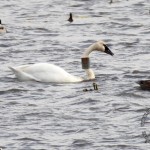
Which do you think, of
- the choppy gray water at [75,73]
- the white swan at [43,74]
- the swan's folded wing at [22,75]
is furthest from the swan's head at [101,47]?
the swan's folded wing at [22,75]

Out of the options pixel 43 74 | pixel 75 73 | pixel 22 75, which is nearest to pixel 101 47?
pixel 75 73

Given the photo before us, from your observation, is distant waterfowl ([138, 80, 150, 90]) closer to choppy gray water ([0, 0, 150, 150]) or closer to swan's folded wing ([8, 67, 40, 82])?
choppy gray water ([0, 0, 150, 150])

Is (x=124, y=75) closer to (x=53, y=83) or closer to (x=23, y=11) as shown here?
(x=53, y=83)

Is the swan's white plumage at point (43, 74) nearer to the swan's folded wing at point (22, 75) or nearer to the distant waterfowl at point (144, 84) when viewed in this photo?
the swan's folded wing at point (22, 75)

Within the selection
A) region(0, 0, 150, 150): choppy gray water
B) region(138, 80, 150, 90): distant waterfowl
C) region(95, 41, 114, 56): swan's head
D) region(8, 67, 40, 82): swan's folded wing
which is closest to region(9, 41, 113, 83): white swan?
region(8, 67, 40, 82): swan's folded wing

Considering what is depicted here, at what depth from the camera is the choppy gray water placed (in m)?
13.4

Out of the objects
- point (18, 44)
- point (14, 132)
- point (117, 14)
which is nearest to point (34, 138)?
point (14, 132)

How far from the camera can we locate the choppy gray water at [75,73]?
13422 mm

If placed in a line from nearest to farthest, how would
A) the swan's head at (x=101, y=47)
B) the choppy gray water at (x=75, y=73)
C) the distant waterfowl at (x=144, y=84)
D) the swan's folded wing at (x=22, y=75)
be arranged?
the choppy gray water at (x=75, y=73) < the distant waterfowl at (x=144, y=84) < the swan's folded wing at (x=22, y=75) < the swan's head at (x=101, y=47)

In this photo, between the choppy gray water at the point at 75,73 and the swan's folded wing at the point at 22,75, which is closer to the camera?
the choppy gray water at the point at 75,73

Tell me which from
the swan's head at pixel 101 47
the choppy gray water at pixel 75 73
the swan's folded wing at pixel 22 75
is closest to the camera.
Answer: the choppy gray water at pixel 75 73

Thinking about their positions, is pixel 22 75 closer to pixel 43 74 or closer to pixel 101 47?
pixel 43 74

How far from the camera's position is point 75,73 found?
61.8 ft

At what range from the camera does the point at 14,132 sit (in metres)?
13.6
